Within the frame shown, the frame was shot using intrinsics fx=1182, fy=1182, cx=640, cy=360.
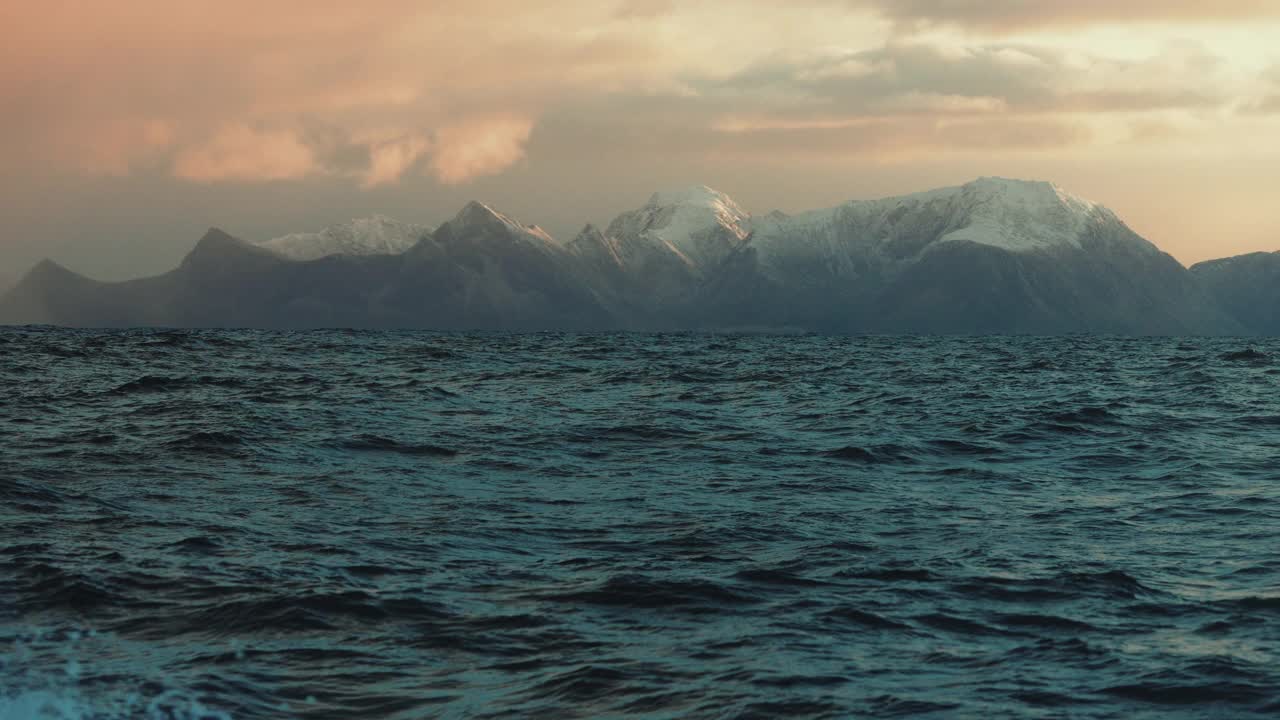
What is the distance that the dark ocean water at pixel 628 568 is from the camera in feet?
33.2

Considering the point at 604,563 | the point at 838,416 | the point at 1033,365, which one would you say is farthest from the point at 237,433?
the point at 1033,365

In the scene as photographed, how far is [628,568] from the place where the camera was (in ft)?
47.8

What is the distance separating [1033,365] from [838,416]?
45.7 m

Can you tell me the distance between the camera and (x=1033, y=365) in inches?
3051

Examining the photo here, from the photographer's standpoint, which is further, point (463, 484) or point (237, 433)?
point (237, 433)

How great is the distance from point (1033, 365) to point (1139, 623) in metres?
68.6

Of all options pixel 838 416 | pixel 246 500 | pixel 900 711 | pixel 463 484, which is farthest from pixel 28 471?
pixel 838 416

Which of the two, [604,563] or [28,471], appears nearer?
[604,563]

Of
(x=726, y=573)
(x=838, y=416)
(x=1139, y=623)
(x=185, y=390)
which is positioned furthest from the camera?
(x=185, y=390)

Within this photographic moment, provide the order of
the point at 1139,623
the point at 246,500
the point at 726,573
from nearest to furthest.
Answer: the point at 1139,623, the point at 726,573, the point at 246,500

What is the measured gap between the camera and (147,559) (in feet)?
47.6

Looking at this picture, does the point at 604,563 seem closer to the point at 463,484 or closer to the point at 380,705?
the point at 380,705

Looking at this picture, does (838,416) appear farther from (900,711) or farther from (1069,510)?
(900,711)

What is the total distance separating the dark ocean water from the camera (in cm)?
1012
